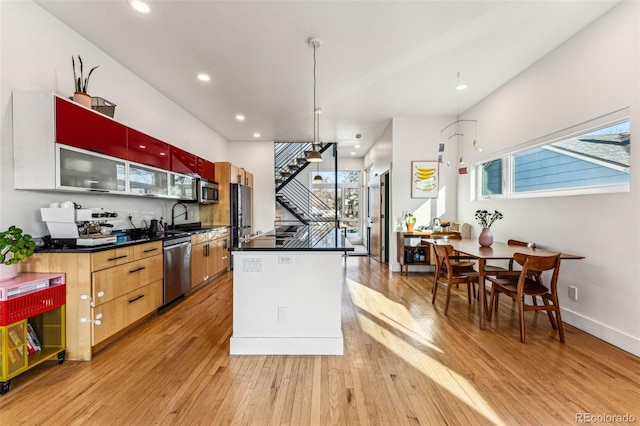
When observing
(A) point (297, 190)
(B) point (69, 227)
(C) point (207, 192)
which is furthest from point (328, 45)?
(A) point (297, 190)

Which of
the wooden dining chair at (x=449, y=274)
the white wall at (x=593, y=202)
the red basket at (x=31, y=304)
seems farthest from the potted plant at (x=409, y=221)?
the red basket at (x=31, y=304)

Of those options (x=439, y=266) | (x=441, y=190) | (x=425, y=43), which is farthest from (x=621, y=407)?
(x=441, y=190)

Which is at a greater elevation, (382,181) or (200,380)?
(382,181)

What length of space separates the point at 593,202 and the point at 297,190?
839 cm

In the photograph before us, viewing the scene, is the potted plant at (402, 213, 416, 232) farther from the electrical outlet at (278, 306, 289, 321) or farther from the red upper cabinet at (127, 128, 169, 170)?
the red upper cabinet at (127, 128, 169, 170)

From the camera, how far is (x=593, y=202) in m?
2.86

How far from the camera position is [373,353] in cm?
250

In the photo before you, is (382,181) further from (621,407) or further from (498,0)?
(621,407)

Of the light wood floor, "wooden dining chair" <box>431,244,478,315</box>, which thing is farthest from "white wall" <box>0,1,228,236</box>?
"wooden dining chair" <box>431,244,478,315</box>

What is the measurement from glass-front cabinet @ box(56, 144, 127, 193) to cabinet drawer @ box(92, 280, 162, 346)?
3.68ft

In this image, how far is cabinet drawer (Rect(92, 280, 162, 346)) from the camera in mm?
2422

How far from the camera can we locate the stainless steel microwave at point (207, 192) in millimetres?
5046

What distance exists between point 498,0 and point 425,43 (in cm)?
76

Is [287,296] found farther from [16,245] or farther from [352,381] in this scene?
[16,245]
